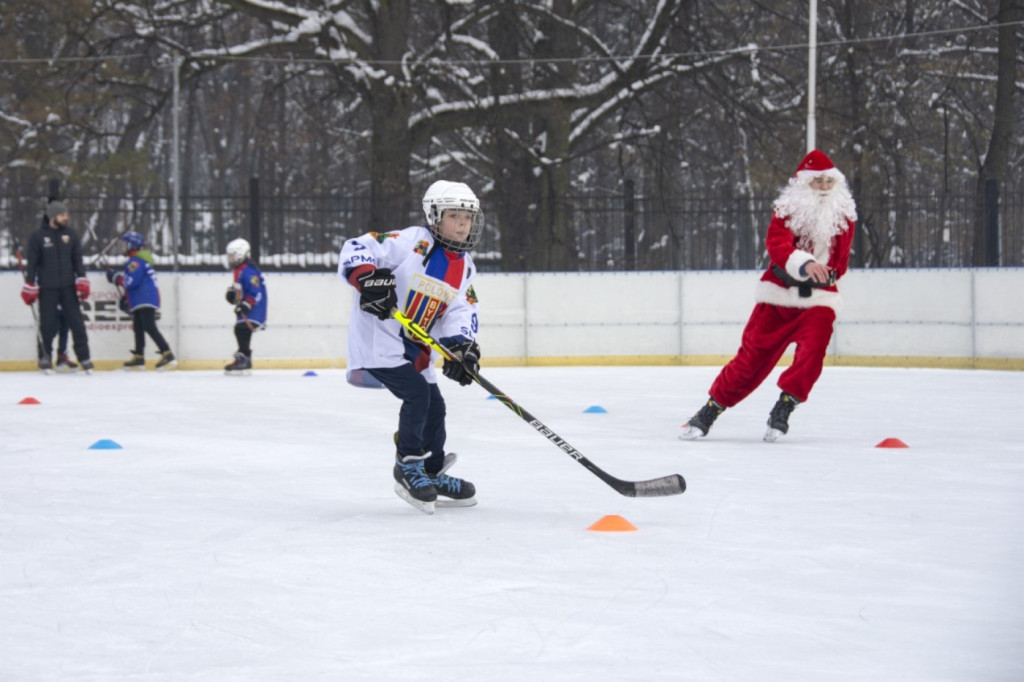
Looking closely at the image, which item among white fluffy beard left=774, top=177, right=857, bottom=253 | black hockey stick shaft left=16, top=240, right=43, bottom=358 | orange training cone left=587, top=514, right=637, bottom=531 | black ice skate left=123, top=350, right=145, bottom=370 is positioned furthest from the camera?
black ice skate left=123, top=350, right=145, bottom=370

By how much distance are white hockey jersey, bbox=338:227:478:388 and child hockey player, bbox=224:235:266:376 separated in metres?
7.75

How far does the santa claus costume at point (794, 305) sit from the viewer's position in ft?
25.0

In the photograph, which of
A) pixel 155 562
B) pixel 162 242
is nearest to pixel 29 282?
pixel 162 242

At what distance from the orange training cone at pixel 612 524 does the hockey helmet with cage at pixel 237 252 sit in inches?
337

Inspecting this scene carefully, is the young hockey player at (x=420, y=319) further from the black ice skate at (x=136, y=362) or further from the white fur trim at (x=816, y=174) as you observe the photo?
the black ice skate at (x=136, y=362)

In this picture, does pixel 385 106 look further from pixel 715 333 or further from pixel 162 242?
pixel 715 333

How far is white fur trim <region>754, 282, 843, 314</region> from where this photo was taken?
7.66m

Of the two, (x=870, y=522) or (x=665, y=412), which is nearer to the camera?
(x=870, y=522)

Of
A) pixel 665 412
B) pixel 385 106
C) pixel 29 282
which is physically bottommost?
pixel 665 412

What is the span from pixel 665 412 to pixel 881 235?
633 centimetres

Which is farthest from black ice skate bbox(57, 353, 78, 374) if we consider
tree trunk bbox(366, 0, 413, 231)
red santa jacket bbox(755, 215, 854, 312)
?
red santa jacket bbox(755, 215, 854, 312)

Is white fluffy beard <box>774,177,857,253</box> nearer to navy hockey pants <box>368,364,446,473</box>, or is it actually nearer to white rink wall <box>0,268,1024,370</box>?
navy hockey pants <box>368,364,446,473</box>

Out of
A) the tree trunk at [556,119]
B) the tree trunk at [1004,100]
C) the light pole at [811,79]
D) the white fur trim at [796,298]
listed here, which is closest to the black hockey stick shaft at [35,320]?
the tree trunk at [556,119]

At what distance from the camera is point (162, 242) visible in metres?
15.1
